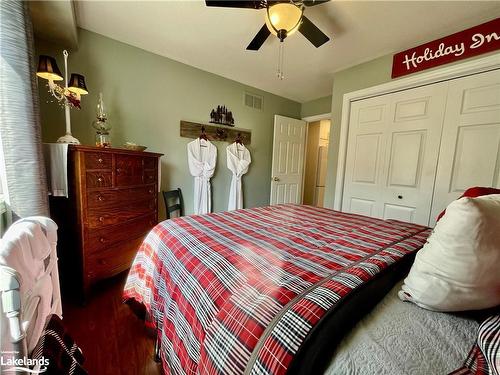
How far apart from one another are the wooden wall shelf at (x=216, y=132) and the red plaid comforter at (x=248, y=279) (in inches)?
68.4

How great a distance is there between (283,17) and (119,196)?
191 centimetres

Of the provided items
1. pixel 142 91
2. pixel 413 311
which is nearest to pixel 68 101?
pixel 142 91

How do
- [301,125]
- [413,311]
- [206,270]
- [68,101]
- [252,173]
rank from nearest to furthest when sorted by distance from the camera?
[413,311] → [206,270] → [68,101] → [252,173] → [301,125]

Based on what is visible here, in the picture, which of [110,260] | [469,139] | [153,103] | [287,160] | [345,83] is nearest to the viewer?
[110,260]

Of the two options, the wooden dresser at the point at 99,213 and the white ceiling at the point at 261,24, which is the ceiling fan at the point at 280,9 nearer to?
the white ceiling at the point at 261,24

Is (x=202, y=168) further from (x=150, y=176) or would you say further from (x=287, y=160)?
(x=287, y=160)

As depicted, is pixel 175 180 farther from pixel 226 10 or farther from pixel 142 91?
pixel 226 10

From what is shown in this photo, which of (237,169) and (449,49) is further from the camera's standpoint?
(237,169)

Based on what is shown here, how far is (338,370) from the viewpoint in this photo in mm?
444

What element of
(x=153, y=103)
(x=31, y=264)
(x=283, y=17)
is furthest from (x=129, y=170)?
(x=283, y=17)

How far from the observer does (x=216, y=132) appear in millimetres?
3027

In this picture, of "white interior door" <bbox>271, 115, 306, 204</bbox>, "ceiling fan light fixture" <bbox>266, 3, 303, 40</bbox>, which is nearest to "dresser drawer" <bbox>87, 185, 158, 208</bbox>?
"ceiling fan light fixture" <bbox>266, 3, 303, 40</bbox>

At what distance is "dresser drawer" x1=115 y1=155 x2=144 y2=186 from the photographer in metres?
1.77

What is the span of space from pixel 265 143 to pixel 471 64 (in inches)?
99.7
